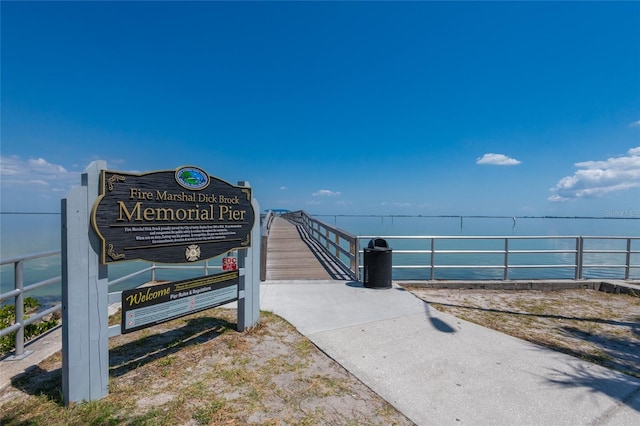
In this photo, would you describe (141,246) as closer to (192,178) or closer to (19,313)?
(192,178)

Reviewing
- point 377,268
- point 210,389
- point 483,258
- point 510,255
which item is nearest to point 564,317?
point 377,268

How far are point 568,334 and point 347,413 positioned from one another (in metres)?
3.96

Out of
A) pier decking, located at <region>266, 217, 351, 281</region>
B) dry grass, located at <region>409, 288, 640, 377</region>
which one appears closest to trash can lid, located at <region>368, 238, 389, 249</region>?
dry grass, located at <region>409, 288, 640, 377</region>

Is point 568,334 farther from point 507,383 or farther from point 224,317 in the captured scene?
point 224,317

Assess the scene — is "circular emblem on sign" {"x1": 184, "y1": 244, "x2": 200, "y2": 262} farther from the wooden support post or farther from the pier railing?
the pier railing

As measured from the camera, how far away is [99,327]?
2871 millimetres

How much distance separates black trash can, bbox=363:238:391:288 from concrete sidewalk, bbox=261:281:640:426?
1.40m

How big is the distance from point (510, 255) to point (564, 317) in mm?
23181

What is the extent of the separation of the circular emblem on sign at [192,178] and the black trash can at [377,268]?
4127 millimetres

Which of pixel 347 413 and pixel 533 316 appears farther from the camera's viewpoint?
pixel 533 316

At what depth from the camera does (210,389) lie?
2945 mm

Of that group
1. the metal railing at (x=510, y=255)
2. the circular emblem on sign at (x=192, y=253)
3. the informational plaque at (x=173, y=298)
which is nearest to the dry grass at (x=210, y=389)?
the informational plaque at (x=173, y=298)

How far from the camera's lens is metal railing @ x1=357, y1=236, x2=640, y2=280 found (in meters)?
7.31

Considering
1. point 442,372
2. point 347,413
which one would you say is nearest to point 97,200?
point 347,413
